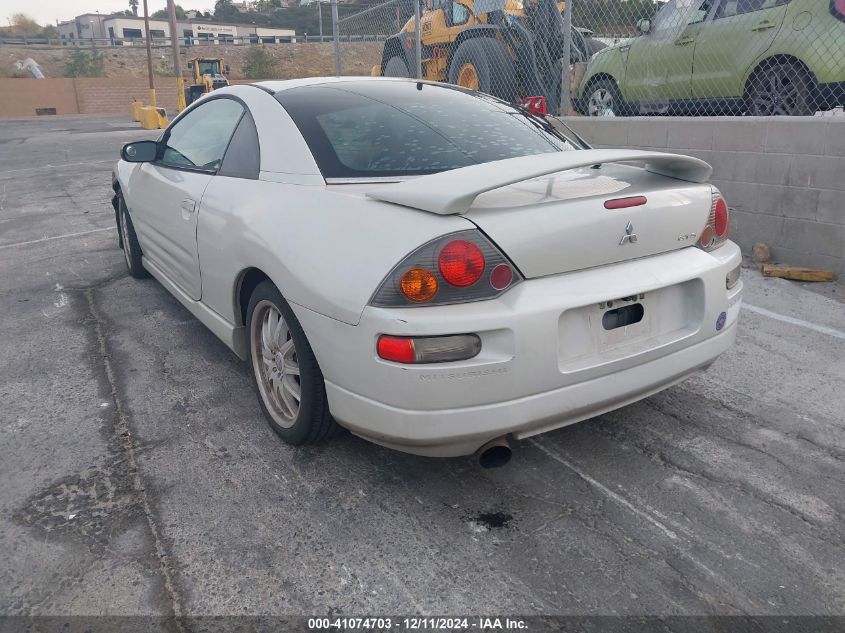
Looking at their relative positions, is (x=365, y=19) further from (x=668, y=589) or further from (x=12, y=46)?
(x=12, y=46)

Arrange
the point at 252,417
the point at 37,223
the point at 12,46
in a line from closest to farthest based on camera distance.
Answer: the point at 252,417, the point at 37,223, the point at 12,46

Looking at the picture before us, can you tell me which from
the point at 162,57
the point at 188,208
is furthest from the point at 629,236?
the point at 162,57

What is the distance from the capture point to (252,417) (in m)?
3.23

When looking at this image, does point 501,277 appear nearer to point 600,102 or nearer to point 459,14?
point 600,102

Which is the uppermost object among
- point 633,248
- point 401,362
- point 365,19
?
point 365,19

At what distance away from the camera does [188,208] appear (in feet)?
11.8

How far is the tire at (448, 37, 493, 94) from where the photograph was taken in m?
8.52

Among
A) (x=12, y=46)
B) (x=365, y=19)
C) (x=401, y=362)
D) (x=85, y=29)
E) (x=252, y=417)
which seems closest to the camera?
(x=401, y=362)

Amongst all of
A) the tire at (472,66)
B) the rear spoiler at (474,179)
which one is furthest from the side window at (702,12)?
the rear spoiler at (474,179)

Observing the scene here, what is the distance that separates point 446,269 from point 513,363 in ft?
1.17

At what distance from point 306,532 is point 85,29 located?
10589cm

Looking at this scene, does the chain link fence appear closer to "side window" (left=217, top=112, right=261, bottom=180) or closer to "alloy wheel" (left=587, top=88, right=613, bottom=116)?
"alloy wheel" (left=587, top=88, right=613, bottom=116)

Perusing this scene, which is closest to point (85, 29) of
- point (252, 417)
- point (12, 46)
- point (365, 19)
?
point (12, 46)

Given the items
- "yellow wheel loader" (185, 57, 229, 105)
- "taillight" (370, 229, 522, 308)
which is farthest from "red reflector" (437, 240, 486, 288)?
"yellow wheel loader" (185, 57, 229, 105)
